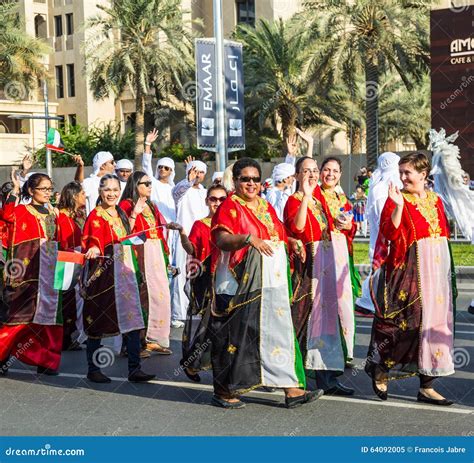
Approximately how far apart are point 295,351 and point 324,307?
62 centimetres

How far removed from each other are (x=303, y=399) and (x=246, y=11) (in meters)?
45.7

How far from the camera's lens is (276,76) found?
36.4 metres

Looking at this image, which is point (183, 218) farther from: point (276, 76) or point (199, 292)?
point (276, 76)

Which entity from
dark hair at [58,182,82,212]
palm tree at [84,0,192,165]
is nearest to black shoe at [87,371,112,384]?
dark hair at [58,182,82,212]

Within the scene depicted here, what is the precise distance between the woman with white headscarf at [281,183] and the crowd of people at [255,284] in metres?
2.41

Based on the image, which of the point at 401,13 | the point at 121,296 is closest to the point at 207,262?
the point at 121,296

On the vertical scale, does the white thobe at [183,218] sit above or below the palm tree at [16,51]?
below

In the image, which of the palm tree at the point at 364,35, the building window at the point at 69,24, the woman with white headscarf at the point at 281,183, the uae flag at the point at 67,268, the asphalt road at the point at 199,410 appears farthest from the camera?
the building window at the point at 69,24

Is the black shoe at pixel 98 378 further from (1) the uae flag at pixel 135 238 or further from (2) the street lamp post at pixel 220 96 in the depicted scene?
(2) the street lamp post at pixel 220 96

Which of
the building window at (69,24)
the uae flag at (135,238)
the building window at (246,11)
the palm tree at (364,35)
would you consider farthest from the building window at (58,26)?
the uae flag at (135,238)

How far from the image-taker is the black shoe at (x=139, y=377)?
7543 millimetres

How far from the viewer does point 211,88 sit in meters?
18.3

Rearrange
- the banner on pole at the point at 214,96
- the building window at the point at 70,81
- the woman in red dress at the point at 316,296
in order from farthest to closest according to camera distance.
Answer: the building window at the point at 70,81, the banner on pole at the point at 214,96, the woman in red dress at the point at 316,296

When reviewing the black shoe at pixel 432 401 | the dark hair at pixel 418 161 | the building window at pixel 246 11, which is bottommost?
the black shoe at pixel 432 401
